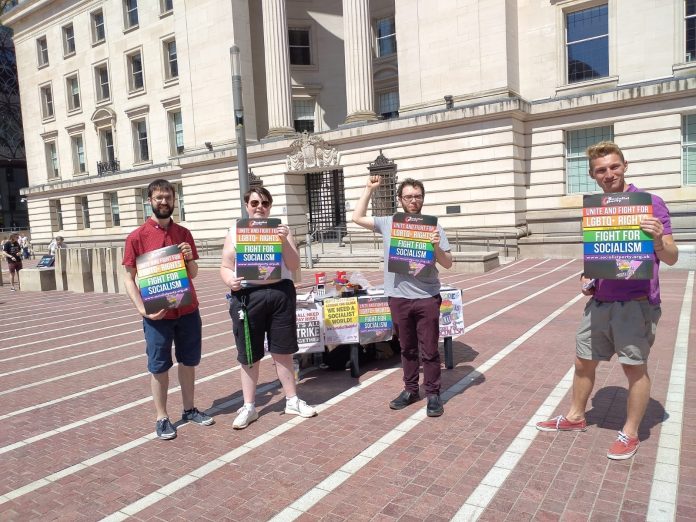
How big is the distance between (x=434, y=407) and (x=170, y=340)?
253cm

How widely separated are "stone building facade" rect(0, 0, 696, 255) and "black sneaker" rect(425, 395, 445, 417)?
16760 mm

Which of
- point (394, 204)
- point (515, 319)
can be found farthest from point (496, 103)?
point (515, 319)

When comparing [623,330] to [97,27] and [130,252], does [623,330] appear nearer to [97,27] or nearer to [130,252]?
[130,252]

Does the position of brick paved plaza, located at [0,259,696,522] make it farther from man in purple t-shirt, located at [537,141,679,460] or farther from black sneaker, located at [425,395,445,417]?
man in purple t-shirt, located at [537,141,679,460]

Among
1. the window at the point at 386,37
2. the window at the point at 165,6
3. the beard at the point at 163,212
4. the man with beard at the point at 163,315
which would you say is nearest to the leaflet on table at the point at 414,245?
the man with beard at the point at 163,315

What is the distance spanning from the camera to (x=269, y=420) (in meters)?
5.21

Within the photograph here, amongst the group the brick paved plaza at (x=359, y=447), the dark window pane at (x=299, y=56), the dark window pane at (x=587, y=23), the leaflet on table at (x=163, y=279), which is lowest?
the brick paved plaza at (x=359, y=447)

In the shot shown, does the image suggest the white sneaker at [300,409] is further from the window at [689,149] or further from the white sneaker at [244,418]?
the window at [689,149]

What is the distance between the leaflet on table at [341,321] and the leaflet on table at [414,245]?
140 centimetres

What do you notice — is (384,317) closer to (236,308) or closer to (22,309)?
(236,308)

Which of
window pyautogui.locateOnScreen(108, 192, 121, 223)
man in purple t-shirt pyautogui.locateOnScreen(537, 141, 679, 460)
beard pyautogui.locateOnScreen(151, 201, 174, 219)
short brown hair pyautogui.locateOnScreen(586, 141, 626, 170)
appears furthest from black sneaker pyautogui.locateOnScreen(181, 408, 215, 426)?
window pyautogui.locateOnScreen(108, 192, 121, 223)

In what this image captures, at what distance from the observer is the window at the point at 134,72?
35969mm

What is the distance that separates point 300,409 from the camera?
5.21 metres

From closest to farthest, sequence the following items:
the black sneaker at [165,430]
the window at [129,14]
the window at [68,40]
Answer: the black sneaker at [165,430], the window at [129,14], the window at [68,40]
